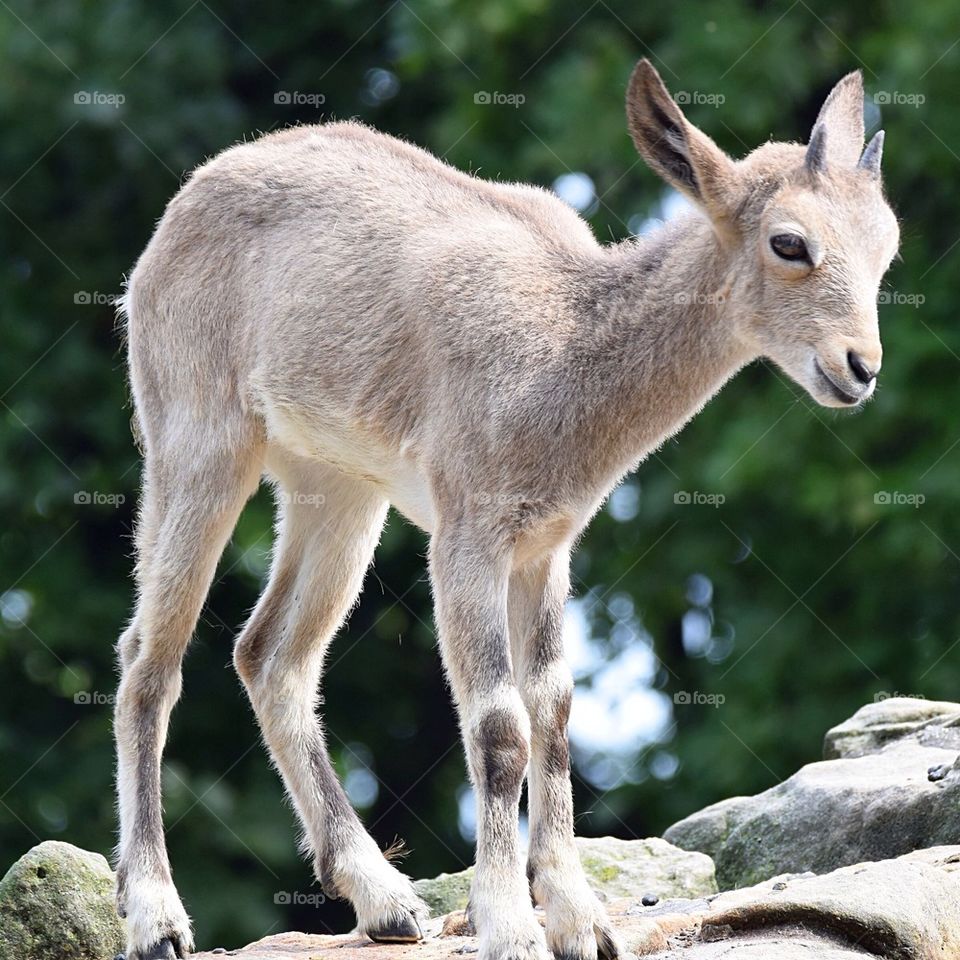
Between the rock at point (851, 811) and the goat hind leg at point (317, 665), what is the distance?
1.90m

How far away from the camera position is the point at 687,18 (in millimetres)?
15758

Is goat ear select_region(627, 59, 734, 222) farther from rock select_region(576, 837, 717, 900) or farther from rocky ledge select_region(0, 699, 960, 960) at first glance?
rock select_region(576, 837, 717, 900)

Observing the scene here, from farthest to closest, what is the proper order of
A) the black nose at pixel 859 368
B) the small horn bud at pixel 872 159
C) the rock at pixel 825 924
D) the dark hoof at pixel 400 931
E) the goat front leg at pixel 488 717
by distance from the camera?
the dark hoof at pixel 400 931 < the small horn bud at pixel 872 159 < the black nose at pixel 859 368 < the goat front leg at pixel 488 717 < the rock at pixel 825 924

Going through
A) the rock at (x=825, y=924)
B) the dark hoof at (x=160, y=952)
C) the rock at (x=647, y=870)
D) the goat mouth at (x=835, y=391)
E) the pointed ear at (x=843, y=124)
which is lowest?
the rock at (x=825, y=924)

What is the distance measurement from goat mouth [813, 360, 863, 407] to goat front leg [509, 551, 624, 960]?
1.45 m

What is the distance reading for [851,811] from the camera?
9039mm

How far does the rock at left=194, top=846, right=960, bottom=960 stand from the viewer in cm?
696

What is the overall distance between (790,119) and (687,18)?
1.27 m

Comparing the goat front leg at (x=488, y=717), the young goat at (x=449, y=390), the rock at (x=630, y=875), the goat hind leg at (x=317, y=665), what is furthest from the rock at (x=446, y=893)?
the goat front leg at (x=488, y=717)

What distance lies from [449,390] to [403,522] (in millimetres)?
8606

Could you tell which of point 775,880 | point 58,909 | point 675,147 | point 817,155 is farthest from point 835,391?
point 58,909

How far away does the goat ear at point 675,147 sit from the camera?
7.75 metres

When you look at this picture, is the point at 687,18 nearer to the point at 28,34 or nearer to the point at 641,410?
the point at 28,34

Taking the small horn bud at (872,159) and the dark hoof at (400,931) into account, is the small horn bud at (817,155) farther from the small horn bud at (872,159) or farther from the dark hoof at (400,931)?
the dark hoof at (400,931)
